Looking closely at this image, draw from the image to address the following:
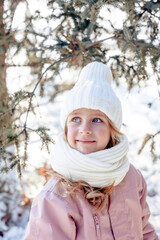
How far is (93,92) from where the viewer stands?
1.60 metres

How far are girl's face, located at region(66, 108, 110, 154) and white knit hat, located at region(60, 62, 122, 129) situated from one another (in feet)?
0.14

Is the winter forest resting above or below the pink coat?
above

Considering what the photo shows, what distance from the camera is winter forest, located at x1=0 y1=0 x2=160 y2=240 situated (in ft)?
6.40

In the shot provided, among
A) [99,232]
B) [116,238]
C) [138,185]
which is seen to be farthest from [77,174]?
[138,185]

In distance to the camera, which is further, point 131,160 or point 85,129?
point 131,160

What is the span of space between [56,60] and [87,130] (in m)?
1.06

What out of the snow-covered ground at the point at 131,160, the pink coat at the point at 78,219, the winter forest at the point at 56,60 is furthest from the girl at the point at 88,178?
the snow-covered ground at the point at 131,160

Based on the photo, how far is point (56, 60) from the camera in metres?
2.40

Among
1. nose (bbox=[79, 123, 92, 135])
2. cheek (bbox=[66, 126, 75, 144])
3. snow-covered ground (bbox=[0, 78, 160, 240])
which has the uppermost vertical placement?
nose (bbox=[79, 123, 92, 135])

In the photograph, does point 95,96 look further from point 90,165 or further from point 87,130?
point 90,165

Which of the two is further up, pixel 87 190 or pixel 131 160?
pixel 87 190

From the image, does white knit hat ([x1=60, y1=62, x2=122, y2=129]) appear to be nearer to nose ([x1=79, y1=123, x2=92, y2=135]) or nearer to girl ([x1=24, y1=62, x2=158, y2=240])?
girl ([x1=24, y1=62, x2=158, y2=240])

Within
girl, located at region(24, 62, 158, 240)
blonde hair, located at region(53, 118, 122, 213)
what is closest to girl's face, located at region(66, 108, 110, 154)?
girl, located at region(24, 62, 158, 240)

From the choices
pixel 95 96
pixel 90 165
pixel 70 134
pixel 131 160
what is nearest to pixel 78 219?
pixel 90 165
